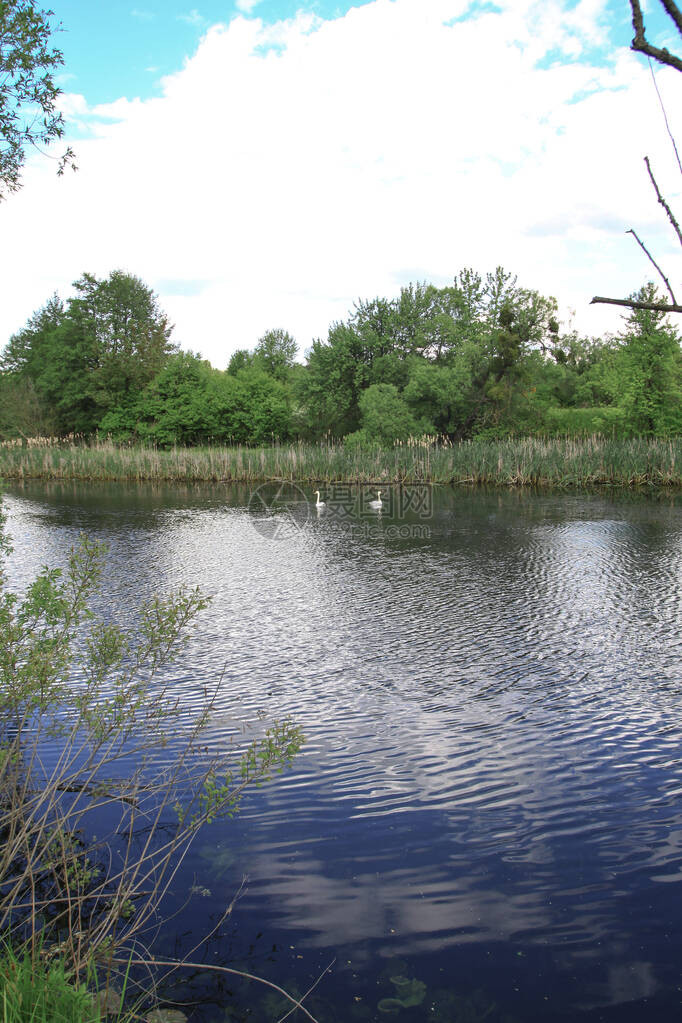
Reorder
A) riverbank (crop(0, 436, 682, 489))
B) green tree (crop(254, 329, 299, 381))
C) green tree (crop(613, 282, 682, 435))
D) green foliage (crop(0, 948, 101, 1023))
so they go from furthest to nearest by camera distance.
→ green tree (crop(254, 329, 299, 381)) < green tree (crop(613, 282, 682, 435)) < riverbank (crop(0, 436, 682, 489)) < green foliage (crop(0, 948, 101, 1023))

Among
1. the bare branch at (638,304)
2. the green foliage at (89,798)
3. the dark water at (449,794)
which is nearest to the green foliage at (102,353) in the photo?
the dark water at (449,794)

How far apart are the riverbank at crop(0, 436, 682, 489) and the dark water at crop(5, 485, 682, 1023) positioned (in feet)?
46.0

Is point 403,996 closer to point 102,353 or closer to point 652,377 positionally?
point 652,377

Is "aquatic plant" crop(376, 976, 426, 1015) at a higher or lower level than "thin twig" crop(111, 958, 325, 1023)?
lower

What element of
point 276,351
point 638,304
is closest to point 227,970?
point 638,304

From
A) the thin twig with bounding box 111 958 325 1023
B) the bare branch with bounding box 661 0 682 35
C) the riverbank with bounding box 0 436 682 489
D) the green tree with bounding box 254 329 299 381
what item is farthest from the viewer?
the green tree with bounding box 254 329 299 381

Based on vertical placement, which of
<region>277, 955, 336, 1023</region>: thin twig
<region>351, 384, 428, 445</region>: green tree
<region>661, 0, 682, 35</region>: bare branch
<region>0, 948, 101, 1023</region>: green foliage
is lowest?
<region>277, 955, 336, 1023</region>: thin twig

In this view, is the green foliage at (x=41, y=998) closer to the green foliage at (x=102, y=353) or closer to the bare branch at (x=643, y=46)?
the bare branch at (x=643, y=46)

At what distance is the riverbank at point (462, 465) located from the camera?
82.8ft

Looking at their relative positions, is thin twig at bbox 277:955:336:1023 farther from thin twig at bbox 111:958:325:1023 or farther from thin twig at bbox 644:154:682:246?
thin twig at bbox 644:154:682:246

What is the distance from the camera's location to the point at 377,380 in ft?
122

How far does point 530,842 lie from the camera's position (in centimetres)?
430

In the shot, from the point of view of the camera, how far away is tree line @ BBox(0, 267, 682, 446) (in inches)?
1258

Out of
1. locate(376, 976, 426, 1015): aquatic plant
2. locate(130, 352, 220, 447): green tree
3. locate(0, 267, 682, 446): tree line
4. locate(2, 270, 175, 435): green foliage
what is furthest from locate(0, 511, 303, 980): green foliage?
locate(2, 270, 175, 435): green foliage
